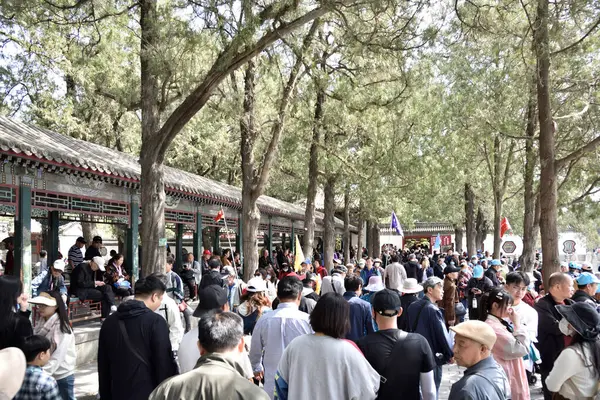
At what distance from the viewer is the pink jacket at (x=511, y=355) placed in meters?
4.86

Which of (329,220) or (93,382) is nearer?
(93,382)

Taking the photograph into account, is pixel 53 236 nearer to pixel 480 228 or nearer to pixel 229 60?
pixel 229 60

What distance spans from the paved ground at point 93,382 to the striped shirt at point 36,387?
4.23 m

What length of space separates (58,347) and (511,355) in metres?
4.06

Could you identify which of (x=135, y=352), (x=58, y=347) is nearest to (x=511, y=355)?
(x=135, y=352)

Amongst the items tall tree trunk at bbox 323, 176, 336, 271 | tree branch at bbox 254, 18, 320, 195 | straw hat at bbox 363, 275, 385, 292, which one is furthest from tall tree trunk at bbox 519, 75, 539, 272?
straw hat at bbox 363, 275, 385, 292

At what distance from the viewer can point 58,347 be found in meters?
5.36

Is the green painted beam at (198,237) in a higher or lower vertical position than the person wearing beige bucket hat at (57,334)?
higher

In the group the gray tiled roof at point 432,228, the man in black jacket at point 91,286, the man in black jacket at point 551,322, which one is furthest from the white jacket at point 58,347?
the gray tiled roof at point 432,228

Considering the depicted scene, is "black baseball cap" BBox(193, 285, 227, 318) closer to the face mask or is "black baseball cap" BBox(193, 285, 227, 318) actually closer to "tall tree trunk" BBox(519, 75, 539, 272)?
the face mask

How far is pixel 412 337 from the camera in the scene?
4211 millimetres

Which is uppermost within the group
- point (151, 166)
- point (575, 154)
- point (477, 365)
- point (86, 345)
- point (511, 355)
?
point (575, 154)

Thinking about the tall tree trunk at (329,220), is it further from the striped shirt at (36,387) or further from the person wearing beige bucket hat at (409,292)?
the striped shirt at (36,387)

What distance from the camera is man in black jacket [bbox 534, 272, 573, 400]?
601 cm
